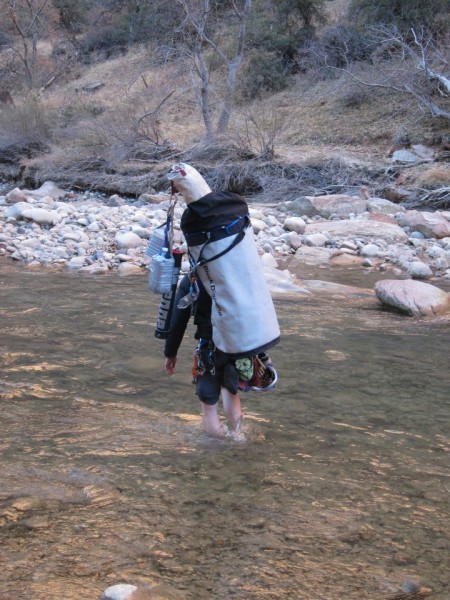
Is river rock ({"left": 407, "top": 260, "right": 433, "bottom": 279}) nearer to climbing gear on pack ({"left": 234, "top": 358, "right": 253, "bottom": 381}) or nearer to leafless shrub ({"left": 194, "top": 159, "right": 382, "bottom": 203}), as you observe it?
leafless shrub ({"left": 194, "top": 159, "right": 382, "bottom": 203})

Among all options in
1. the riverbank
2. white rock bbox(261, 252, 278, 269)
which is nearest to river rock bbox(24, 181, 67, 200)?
the riverbank

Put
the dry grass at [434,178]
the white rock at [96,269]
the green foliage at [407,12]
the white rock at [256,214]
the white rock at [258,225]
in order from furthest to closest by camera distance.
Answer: the green foliage at [407,12], the dry grass at [434,178], the white rock at [256,214], the white rock at [258,225], the white rock at [96,269]

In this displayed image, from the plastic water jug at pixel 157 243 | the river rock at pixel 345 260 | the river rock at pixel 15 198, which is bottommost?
the river rock at pixel 15 198

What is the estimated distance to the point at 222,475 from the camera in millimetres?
3586

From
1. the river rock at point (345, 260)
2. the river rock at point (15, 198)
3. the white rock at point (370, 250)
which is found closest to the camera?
the river rock at point (345, 260)

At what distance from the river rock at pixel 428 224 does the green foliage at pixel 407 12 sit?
10574 mm

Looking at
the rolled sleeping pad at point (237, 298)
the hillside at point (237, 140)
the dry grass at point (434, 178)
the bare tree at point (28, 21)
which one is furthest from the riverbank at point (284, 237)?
the bare tree at point (28, 21)

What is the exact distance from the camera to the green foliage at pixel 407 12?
2203 centimetres

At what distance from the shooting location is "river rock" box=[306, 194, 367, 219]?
1464 cm

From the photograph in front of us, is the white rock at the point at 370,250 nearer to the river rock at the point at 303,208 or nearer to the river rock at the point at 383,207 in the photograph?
the river rock at the point at 383,207

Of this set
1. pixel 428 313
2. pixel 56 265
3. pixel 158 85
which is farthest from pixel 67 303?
pixel 158 85

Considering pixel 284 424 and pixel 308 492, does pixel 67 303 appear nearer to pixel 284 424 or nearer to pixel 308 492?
pixel 284 424

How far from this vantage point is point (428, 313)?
25.2ft

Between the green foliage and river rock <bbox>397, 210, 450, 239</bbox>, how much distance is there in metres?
10.6
